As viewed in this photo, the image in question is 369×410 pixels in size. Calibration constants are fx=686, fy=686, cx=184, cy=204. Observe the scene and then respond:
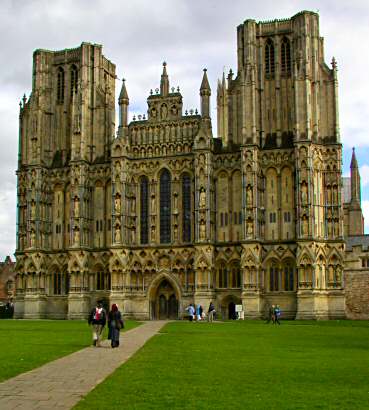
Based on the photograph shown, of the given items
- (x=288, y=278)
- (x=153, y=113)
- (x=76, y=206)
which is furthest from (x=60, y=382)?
(x=153, y=113)

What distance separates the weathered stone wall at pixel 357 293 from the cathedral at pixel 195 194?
5.78 feet

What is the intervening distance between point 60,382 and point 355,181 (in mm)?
84394

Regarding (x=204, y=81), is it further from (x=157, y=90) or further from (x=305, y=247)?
(x=305, y=247)

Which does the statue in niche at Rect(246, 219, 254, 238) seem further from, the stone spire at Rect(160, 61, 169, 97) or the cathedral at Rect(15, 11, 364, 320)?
the stone spire at Rect(160, 61, 169, 97)

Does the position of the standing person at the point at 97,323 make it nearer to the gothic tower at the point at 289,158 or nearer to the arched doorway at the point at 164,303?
the gothic tower at the point at 289,158

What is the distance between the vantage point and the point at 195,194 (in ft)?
217

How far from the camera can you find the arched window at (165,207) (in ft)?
226

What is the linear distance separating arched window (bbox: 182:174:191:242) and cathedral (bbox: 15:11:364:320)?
0.14 m

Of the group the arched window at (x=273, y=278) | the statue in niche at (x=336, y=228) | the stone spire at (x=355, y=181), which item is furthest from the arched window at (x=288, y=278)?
the stone spire at (x=355, y=181)

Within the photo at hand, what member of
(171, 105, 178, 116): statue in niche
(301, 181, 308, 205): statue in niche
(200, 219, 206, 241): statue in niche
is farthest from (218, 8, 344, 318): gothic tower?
(171, 105, 178, 116): statue in niche

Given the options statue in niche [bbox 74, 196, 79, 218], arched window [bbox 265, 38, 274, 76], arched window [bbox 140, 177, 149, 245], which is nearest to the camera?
arched window [bbox 265, 38, 274, 76]

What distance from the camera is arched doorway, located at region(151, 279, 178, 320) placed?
225 feet

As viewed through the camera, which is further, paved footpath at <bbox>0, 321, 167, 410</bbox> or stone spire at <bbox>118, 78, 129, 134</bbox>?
stone spire at <bbox>118, 78, 129, 134</bbox>

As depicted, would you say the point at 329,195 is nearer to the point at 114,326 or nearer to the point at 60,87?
the point at 60,87
